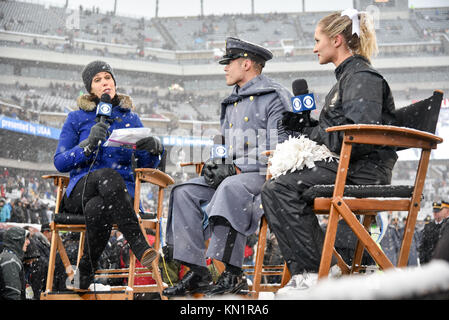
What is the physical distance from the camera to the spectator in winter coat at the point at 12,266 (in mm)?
3646

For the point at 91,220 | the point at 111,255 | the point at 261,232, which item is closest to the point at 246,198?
the point at 261,232

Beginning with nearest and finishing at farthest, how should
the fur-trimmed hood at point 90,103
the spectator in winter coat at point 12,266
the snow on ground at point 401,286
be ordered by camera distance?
the snow on ground at point 401,286 < the fur-trimmed hood at point 90,103 < the spectator in winter coat at point 12,266

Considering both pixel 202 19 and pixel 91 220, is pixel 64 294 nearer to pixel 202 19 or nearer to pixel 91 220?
pixel 91 220

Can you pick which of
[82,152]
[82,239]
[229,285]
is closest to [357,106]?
[229,285]

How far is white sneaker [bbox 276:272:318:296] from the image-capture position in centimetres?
210

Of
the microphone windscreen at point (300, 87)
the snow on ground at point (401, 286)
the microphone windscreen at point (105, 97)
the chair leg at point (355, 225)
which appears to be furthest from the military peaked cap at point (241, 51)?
the snow on ground at point (401, 286)

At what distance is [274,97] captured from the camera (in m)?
3.00

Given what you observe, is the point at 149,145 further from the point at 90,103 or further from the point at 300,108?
the point at 300,108

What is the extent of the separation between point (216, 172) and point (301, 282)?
2.96ft

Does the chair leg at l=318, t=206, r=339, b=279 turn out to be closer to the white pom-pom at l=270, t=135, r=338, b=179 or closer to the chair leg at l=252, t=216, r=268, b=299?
the white pom-pom at l=270, t=135, r=338, b=179

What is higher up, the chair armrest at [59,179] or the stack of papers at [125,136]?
the stack of papers at [125,136]

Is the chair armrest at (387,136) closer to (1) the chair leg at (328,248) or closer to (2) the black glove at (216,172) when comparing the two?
(1) the chair leg at (328,248)

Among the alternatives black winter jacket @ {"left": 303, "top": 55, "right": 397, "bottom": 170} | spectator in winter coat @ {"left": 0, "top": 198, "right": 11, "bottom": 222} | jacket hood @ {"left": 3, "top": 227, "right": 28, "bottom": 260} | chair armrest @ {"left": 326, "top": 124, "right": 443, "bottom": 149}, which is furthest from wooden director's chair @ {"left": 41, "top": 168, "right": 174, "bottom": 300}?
spectator in winter coat @ {"left": 0, "top": 198, "right": 11, "bottom": 222}

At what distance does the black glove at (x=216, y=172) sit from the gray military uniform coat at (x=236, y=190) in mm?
64
